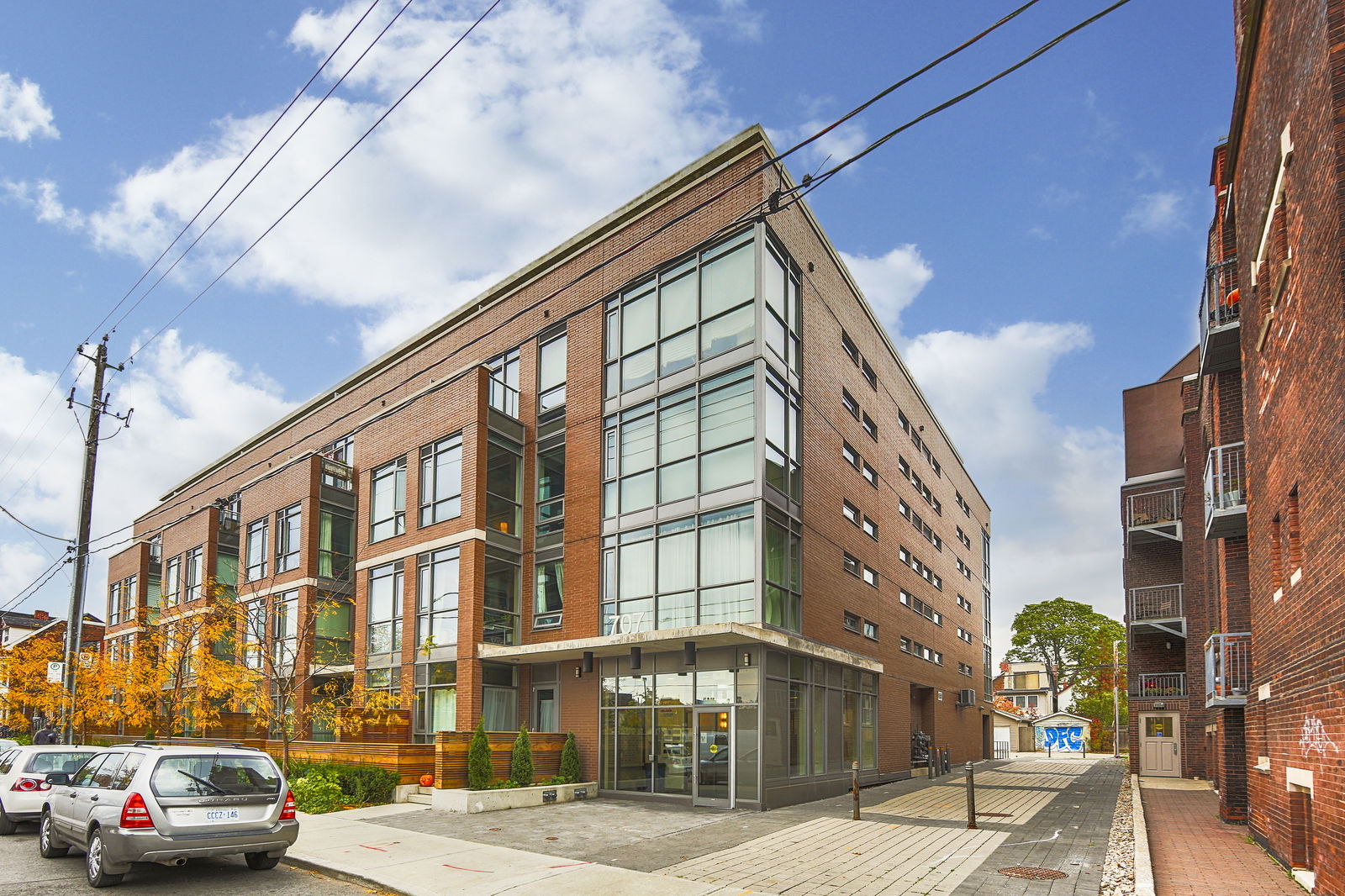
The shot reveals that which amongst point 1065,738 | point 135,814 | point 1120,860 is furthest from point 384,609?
point 1065,738

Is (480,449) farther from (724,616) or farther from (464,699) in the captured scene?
(724,616)

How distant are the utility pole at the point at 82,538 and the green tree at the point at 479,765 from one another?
1063cm

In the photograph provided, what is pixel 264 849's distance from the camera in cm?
1103

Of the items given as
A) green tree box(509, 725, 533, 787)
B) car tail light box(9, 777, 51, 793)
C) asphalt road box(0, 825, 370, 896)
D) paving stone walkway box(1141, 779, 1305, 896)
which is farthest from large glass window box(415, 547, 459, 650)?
paving stone walkway box(1141, 779, 1305, 896)

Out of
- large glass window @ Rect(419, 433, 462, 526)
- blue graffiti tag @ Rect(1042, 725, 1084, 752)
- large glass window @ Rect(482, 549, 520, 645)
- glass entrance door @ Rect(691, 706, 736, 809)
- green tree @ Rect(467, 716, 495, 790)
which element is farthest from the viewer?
blue graffiti tag @ Rect(1042, 725, 1084, 752)

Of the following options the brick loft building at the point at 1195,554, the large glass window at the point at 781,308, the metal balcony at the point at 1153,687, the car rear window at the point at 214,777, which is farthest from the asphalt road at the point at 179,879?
the metal balcony at the point at 1153,687

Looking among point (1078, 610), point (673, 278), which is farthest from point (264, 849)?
point (1078, 610)

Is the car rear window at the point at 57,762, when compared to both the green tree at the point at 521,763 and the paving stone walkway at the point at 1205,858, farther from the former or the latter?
the paving stone walkway at the point at 1205,858

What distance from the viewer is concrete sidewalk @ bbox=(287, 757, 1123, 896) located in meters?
10.9

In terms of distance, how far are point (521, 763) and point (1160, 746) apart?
24274 millimetres

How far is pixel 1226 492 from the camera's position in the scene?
1611cm

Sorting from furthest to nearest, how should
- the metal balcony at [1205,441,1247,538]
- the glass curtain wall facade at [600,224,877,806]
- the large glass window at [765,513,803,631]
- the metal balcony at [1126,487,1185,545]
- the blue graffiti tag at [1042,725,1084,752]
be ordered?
the blue graffiti tag at [1042,725,1084,752], the metal balcony at [1126,487,1185,545], the large glass window at [765,513,803,631], the glass curtain wall facade at [600,224,877,806], the metal balcony at [1205,441,1247,538]

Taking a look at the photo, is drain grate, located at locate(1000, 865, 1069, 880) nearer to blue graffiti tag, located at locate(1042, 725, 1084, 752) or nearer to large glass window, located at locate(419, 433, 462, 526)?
large glass window, located at locate(419, 433, 462, 526)

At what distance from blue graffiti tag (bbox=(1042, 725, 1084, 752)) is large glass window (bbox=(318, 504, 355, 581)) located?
159 ft
